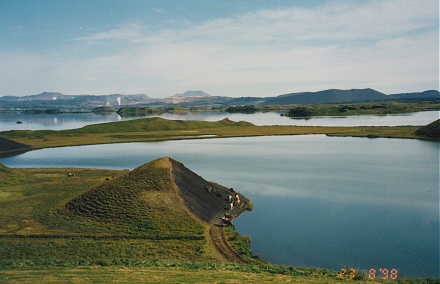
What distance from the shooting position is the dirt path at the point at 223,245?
30.4 metres

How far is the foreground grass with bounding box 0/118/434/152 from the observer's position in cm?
12381

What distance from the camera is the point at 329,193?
49875 mm

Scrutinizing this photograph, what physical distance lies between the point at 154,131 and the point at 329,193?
395 feet

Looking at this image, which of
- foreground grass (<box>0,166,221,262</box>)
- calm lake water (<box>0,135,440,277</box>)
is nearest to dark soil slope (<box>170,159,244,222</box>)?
calm lake water (<box>0,135,440,277</box>)

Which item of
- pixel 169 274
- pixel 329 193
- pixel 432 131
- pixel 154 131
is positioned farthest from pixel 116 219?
pixel 154 131

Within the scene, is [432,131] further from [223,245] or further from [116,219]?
[116,219]

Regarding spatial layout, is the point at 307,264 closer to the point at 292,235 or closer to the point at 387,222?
the point at 292,235

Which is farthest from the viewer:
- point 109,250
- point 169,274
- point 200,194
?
point 200,194

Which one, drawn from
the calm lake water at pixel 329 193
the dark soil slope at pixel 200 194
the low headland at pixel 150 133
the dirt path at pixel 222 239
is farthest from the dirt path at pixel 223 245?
the low headland at pixel 150 133

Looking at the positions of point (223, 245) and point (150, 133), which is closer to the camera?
point (223, 245)

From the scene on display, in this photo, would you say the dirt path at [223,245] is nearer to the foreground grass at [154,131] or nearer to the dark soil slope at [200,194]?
the dark soil slope at [200,194]

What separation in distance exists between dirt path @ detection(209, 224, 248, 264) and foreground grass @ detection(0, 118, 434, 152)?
3691 inches

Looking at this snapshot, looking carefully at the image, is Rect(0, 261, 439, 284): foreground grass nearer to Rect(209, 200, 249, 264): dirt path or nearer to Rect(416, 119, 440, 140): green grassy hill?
Rect(209, 200, 249, 264): dirt path

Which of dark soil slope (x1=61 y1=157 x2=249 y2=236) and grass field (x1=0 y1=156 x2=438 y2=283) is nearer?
grass field (x1=0 y1=156 x2=438 y2=283)
